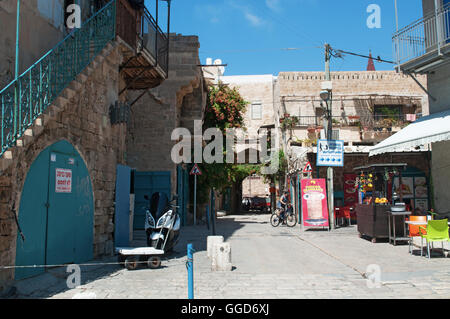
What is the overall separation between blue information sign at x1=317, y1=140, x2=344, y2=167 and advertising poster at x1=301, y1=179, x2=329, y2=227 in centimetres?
96

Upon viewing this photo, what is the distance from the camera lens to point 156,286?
21.6 ft

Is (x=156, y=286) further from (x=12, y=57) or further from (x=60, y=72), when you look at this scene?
(x=12, y=57)

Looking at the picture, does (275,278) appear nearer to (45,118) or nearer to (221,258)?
(221,258)

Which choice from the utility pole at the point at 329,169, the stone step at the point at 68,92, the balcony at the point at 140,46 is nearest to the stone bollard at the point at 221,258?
the stone step at the point at 68,92

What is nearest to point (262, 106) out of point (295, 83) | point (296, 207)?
point (295, 83)

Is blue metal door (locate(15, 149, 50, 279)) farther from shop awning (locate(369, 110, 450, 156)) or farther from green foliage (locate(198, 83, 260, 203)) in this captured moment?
green foliage (locate(198, 83, 260, 203))

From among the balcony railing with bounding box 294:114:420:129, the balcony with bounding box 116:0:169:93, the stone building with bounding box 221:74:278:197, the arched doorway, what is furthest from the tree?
the stone building with bounding box 221:74:278:197

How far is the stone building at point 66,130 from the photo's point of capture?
6.20 meters

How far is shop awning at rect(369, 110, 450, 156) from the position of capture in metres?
11.5

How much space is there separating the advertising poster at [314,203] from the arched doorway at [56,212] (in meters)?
10.1

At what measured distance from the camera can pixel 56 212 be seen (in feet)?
24.9

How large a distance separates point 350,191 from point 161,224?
13455 mm

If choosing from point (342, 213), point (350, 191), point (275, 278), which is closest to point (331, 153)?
point (342, 213)

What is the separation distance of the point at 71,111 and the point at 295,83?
2554 cm
